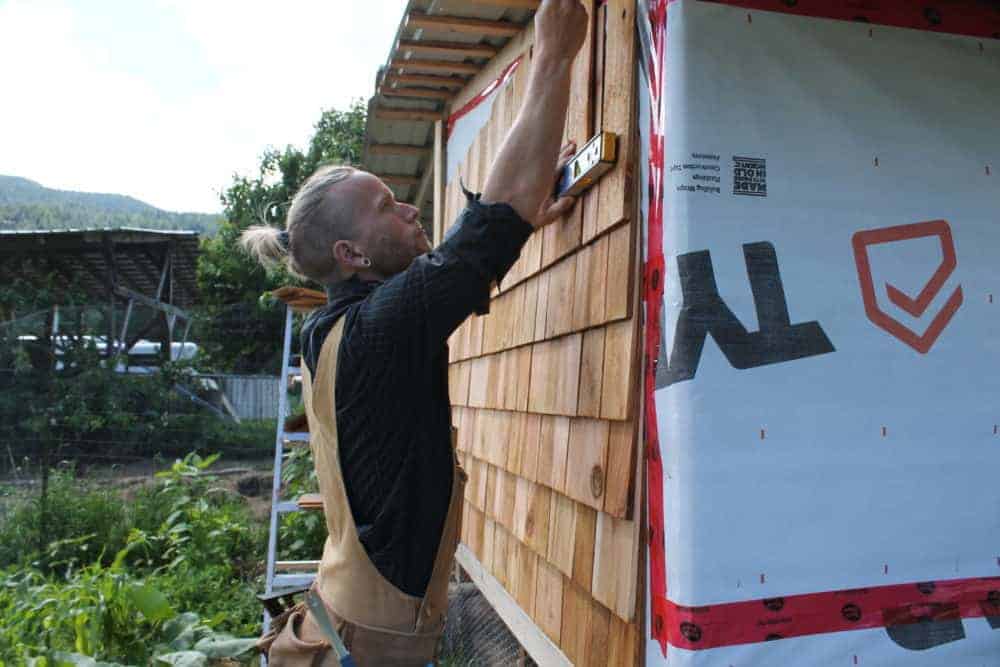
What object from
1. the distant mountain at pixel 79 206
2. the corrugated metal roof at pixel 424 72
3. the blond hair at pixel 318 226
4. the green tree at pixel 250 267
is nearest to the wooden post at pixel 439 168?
the corrugated metal roof at pixel 424 72

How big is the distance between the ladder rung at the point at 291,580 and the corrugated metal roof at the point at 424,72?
3.09 m

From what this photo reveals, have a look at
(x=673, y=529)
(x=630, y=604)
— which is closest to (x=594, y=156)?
(x=673, y=529)

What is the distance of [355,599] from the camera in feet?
6.37

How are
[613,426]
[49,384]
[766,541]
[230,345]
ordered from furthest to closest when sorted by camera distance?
[230,345] < [49,384] < [613,426] < [766,541]

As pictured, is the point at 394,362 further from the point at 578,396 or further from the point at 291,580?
the point at 291,580

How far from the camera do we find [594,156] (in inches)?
84.1

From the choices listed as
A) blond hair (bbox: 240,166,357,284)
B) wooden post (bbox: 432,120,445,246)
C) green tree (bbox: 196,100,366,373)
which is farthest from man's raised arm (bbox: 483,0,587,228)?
green tree (bbox: 196,100,366,373)

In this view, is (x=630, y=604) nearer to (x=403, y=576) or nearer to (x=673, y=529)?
(x=673, y=529)

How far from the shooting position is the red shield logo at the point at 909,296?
5.77ft

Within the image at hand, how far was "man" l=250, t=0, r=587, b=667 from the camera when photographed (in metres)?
1.73

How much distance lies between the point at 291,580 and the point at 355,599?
4.31 m

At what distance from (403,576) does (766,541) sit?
85 centimetres

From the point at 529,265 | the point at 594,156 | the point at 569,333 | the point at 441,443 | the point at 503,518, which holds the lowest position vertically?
the point at 503,518

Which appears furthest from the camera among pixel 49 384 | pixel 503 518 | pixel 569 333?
pixel 49 384
